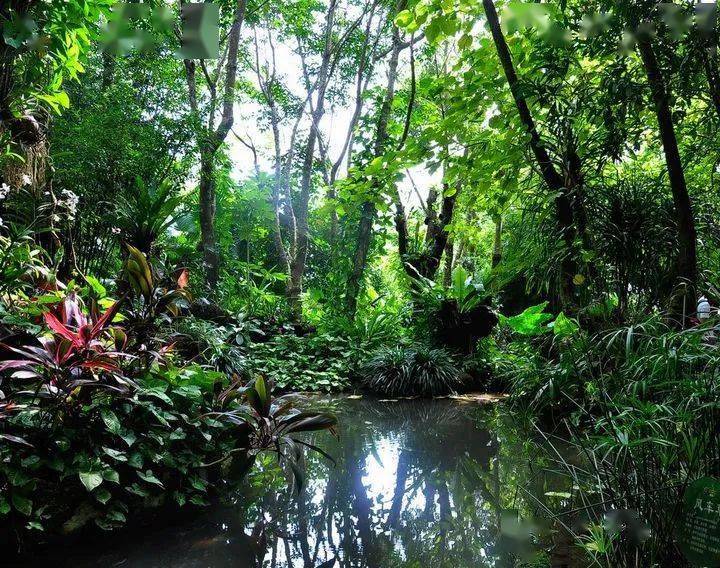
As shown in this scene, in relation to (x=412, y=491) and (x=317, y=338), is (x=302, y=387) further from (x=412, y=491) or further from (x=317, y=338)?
Result: (x=412, y=491)

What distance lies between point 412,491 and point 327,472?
2.07 feet

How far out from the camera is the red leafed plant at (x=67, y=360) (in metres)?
2.16

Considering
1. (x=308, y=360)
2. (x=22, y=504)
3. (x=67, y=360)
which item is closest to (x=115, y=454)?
(x=22, y=504)

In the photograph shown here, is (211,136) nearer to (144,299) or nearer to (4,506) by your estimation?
(144,299)

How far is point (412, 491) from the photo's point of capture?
2.89 metres

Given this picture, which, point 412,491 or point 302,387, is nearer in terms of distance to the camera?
point 412,491

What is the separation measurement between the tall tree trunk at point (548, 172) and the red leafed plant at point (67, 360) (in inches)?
97.4

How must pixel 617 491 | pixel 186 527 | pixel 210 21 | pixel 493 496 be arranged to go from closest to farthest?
pixel 210 21
pixel 617 491
pixel 186 527
pixel 493 496

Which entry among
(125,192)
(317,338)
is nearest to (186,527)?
(125,192)

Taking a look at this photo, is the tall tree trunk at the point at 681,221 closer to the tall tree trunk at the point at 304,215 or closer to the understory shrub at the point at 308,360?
the understory shrub at the point at 308,360

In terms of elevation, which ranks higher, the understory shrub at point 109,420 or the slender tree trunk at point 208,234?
the slender tree trunk at point 208,234

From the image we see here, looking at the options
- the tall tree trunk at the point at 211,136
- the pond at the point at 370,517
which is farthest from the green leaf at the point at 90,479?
the tall tree trunk at the point at 211,136

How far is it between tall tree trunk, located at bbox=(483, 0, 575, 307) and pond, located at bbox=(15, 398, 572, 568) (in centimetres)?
118

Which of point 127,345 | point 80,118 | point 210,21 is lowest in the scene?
point 127,345
